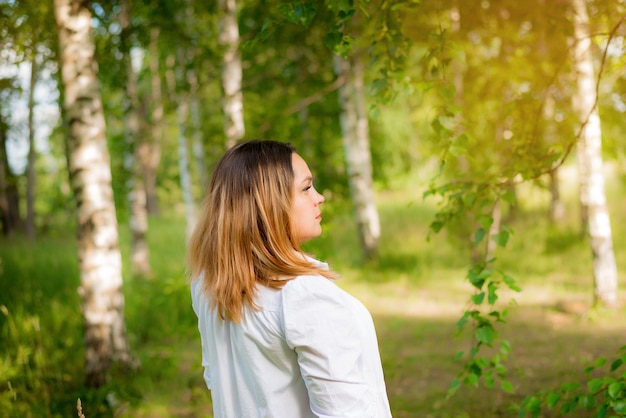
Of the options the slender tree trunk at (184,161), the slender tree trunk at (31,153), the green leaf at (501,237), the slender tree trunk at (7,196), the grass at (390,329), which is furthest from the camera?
the slender tree trunk at (7,196)

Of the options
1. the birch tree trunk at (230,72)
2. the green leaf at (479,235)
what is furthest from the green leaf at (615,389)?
the birch tree trunk at (230,72)

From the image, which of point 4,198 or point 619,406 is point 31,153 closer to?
point 4,198

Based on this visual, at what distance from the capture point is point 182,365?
6211 mm

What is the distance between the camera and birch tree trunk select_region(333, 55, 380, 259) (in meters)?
10.3

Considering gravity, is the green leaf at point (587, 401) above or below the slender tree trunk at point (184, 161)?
below

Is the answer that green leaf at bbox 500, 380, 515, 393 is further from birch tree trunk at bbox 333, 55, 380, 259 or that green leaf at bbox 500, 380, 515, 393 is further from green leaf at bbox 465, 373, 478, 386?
birch tree trunk at bbox 333, 55, 380, 259

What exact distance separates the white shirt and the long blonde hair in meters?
0.06

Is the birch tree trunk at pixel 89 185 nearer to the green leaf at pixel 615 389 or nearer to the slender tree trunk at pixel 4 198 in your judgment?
the green leaf at pixel 615 389

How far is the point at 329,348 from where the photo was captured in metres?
1.58

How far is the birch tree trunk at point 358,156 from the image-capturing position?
10336mm

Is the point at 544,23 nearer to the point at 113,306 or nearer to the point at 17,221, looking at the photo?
the point at 113,306

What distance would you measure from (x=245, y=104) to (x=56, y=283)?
3.64 m

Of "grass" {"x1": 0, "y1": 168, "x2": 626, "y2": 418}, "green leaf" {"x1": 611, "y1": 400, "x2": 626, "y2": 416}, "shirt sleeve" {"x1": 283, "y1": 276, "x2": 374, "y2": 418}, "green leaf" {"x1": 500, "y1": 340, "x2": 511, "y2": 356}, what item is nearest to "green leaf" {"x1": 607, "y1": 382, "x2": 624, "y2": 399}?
"green leaf" {"x1": 611, "y1": 400, "x2": 626, "y2": 416}

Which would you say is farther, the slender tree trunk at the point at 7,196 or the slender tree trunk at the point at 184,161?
the slender tree trunk at the point at 7,196
